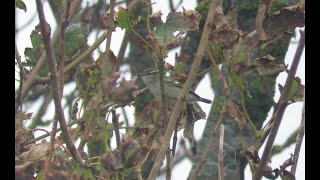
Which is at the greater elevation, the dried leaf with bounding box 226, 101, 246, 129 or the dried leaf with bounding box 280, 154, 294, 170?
the dried leaf with bounding box 226, 101, 246, 129

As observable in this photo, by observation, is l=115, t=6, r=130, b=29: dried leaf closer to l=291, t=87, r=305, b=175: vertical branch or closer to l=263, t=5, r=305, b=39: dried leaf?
l=263, t=5, r=305, b=39: dried leaf

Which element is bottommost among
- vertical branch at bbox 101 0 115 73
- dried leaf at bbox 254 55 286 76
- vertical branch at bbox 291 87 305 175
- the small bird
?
vertical branch at bbox 291 87 305 175

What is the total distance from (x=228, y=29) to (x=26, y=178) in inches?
22.7

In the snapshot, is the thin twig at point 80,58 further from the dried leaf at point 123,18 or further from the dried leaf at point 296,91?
the dried leaf at point 296,91

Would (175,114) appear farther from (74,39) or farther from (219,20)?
(74,39)

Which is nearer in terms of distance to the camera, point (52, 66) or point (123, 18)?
point (52, 66)

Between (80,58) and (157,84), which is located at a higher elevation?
(80,58)

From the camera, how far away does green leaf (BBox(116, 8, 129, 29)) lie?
1.84m

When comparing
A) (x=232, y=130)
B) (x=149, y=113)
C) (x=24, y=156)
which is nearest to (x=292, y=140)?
(x=232, y=130)

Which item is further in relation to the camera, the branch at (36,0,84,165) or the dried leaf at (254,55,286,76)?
the dried leaf at (254,55,286,76)

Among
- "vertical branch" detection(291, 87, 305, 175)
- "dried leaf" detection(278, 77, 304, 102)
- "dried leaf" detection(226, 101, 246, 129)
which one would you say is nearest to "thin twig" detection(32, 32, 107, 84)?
"dried leaf" detection(226, 101, 246, 129)

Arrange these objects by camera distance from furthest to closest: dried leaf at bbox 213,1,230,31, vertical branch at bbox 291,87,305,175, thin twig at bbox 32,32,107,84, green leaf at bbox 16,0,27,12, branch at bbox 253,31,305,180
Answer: thin twig at bbox 32,32,107,84 < green leaf at bbox 16,0,27,12 < dried leaf at bbox 213,1,230,31 < vertical branch at bbox 291,87,305,175 < branch at bbox 253,31,305,180

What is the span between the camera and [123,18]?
1844 millimetres

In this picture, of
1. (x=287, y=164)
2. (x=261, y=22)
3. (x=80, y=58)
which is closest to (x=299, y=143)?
(x=287, y=164)
